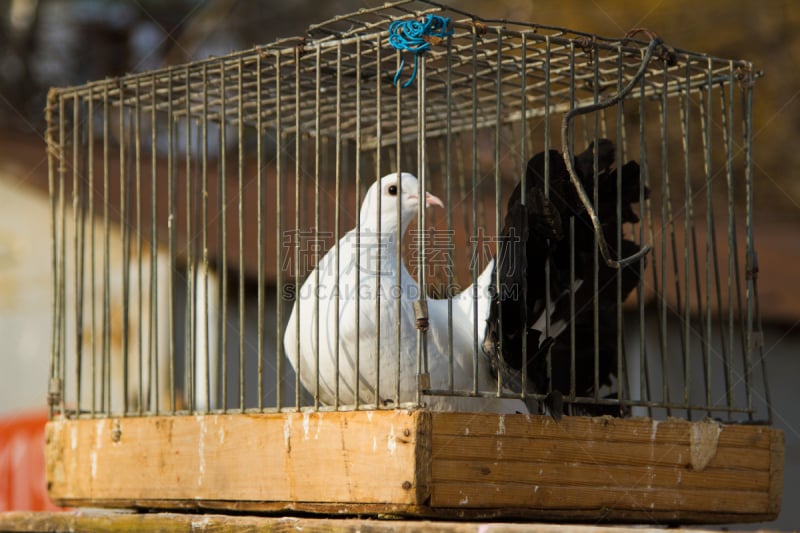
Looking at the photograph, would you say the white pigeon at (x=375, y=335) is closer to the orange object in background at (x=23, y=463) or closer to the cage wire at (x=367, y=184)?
the cage wire at (x=367, y=184)

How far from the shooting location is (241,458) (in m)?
3.40

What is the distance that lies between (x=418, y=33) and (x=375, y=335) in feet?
2.74

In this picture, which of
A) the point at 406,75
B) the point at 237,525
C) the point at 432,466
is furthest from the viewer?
the point at 406,75

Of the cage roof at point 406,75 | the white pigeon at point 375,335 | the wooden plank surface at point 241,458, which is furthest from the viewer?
the white pigeon at point 375,335

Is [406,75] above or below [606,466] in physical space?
above

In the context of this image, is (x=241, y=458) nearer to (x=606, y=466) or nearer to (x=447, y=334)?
(x=447, y=334)

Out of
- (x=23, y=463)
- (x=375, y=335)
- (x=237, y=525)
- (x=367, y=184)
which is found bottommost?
(x=23, y=463)

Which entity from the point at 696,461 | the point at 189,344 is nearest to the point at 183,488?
the point at 189,344

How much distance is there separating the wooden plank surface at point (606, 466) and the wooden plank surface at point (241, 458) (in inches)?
4.6

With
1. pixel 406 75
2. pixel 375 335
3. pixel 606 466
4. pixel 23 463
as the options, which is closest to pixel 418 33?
pixel 375 335

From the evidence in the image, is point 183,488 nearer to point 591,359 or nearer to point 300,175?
point 300,175

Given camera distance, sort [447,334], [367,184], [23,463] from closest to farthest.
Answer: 1. [447,334]
2. [367,184]
3. [23,463]

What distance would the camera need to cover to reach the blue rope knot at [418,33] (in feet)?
9.87

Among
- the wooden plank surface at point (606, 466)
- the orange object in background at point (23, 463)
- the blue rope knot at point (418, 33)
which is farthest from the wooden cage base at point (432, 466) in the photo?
the orange object in background at point (23, 463)
